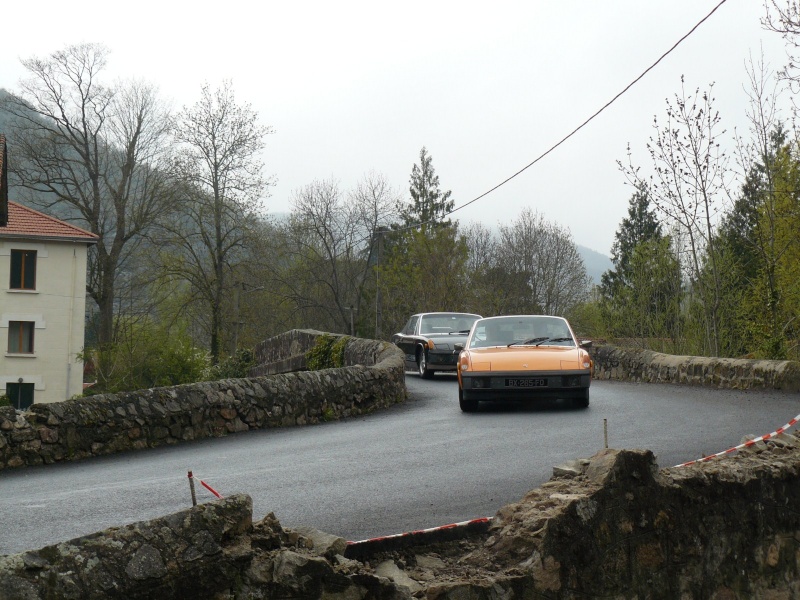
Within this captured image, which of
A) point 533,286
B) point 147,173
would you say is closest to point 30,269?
point 147,173

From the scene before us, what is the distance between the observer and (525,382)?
46.4ft

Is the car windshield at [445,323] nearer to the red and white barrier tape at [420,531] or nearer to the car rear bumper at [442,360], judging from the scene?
the car rear bumper at [442,360]

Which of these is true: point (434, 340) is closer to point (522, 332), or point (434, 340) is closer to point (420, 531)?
point (522, 332)

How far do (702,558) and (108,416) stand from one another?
299 inches

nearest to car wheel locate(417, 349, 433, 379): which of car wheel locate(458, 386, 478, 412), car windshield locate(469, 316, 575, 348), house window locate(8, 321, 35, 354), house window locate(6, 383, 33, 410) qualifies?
car windshield locate(469, 316, 575, 348)

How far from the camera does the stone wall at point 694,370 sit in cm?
1603

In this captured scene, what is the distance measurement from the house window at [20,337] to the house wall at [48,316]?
272 millimetres

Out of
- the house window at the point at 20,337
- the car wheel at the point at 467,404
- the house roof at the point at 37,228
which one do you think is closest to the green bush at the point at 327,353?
the car wheel at the point at 467,404

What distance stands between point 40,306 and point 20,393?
4541mm

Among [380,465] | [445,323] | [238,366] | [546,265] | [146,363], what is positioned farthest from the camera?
[546,265]

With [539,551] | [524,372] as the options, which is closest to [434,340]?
[524,372]

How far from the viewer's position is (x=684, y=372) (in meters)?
19.2

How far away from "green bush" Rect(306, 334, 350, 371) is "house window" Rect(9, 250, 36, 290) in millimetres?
28059

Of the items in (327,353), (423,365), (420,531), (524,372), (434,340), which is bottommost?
(420,531)
